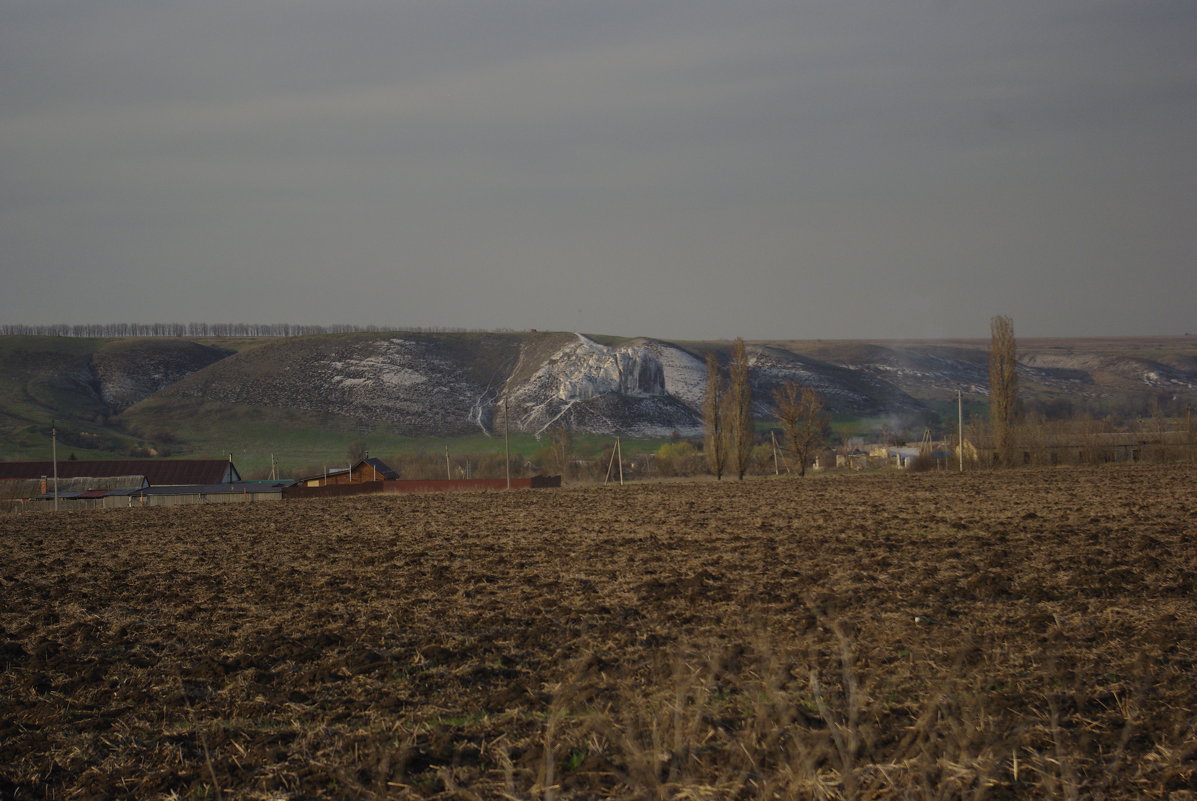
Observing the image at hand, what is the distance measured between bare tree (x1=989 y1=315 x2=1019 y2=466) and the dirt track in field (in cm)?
3502

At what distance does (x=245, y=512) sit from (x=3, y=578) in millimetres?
19128

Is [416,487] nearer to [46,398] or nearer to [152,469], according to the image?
[152,469]

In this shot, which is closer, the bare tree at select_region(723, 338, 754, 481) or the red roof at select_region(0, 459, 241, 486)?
the bare tree at select_region(723, 338, 754, 481)

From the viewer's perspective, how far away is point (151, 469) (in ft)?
222

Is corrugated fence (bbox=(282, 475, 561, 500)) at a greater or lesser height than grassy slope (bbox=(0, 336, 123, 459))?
lesser

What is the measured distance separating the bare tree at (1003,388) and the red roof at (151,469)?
50648 millimetres

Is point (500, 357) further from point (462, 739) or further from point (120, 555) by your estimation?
point (462, 739)

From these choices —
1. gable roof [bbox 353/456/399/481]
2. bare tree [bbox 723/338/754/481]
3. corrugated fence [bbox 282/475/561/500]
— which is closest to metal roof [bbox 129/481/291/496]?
corrugated fence [bbox 282/475/561/500]

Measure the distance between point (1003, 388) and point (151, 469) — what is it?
5620 cm

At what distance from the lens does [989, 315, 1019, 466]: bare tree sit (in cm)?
5416

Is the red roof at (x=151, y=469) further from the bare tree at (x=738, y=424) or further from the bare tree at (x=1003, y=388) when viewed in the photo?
the bare tree at (x=1003, y=388)

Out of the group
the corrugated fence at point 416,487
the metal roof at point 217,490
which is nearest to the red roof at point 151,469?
the metal roof at point 217,490

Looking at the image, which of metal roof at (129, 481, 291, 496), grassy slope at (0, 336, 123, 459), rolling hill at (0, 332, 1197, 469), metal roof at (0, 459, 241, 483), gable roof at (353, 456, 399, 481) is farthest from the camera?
rolling hill at (0, 332, 1197, 469)

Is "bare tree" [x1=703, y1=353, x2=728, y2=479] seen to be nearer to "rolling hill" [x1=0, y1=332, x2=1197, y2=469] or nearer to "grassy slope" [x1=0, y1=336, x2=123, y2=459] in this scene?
"rolling hill" [x1=0, y1=332, x2=1197, y2=469]
